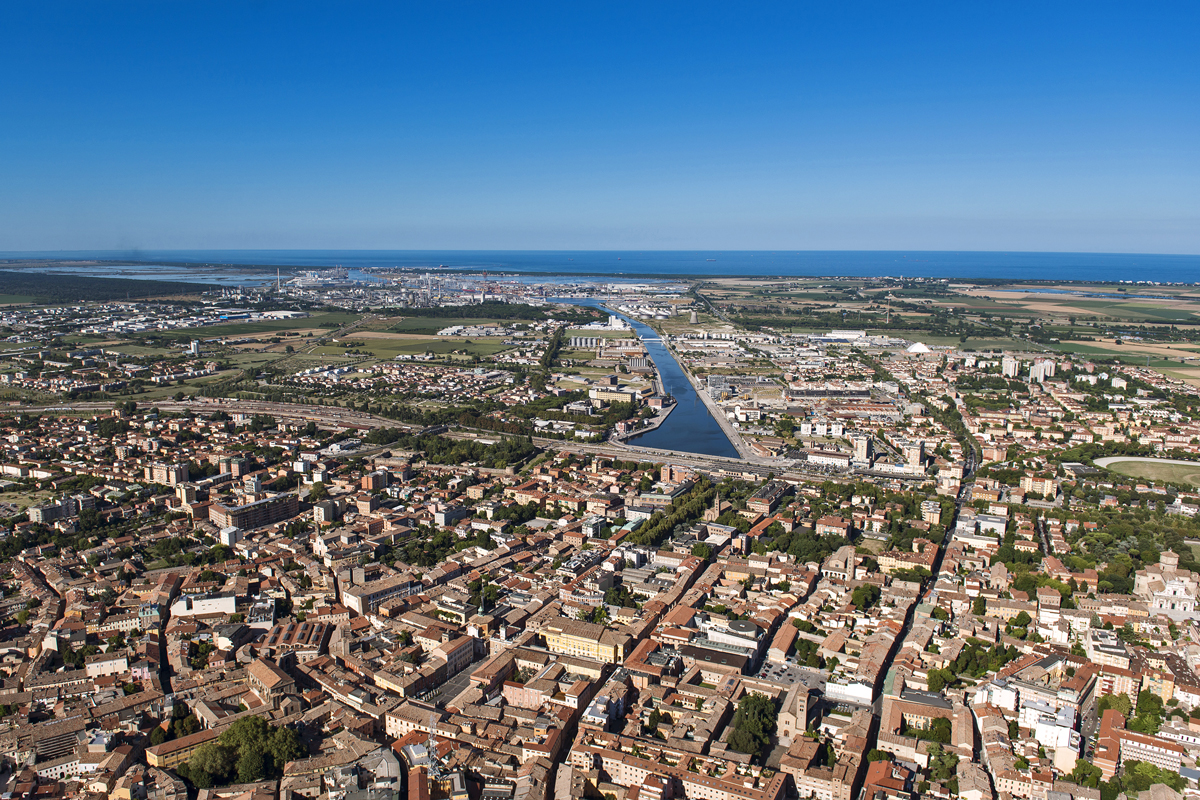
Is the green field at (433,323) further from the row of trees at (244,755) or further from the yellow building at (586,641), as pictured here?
the row of trees at (244,755)

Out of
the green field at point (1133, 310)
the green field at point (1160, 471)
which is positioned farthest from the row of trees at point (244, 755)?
the green field at point (1133, 310)

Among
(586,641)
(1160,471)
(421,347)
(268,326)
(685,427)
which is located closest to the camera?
(586,641)

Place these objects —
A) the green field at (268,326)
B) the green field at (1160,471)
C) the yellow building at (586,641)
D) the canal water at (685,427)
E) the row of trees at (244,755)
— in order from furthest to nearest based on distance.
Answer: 1. the green field at (268,326)
2. the canal water at (685,427)
3. the green field at (1160,471)
4. the yellow building at (586,641)
5. the row of trees at (244,755)

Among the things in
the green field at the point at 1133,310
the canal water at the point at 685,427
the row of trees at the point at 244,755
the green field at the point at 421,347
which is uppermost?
the green field at the point at 1133,310

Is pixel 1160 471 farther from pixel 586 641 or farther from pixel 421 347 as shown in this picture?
pixel 421 347

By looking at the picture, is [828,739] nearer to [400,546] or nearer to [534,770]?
[534,770]

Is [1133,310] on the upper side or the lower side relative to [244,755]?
upper

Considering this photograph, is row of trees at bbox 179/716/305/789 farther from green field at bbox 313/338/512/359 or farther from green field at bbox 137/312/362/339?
green field at bbox 137/312/362/339

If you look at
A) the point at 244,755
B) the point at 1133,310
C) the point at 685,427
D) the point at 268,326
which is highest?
the point at 1133,310

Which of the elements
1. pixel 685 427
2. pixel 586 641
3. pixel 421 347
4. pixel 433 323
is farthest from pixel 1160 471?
pixel 433 323
